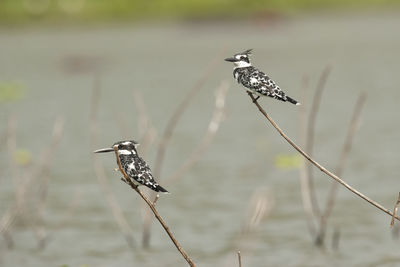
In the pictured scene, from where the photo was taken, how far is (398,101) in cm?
1917

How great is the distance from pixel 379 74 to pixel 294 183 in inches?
355

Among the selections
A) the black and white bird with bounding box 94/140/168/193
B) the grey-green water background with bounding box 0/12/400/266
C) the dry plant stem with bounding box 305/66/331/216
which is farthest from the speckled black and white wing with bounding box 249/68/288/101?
the grey-green water background with bounding box 0/12/400/266

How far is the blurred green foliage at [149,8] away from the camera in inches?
1069

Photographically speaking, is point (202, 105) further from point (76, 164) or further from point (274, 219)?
point (274, 219)

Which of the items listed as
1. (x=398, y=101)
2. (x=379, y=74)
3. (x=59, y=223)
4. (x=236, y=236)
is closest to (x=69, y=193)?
(x=59, y=223)

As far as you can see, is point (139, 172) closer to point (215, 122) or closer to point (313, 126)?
point (215, 122)

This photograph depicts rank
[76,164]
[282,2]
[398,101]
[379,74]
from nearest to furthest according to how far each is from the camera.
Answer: [76,164] → [398,101] → [379,74] → [282,2]

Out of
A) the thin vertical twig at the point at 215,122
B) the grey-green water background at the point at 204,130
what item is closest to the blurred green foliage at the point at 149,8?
the grey-green water background at the point at 204,130

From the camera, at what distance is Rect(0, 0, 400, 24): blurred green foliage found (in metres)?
27.2

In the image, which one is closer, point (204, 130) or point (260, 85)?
point (260, 85)

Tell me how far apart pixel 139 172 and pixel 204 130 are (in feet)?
35.7

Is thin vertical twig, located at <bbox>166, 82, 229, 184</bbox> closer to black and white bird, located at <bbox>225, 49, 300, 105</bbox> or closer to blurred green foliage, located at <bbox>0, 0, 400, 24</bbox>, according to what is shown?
black and white bird, located at <bbox>225, 49, 300, 105</bbox>

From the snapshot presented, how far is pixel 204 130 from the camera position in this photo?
17.0 m

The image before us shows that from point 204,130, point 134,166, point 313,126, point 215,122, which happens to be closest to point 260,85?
point 134,166
